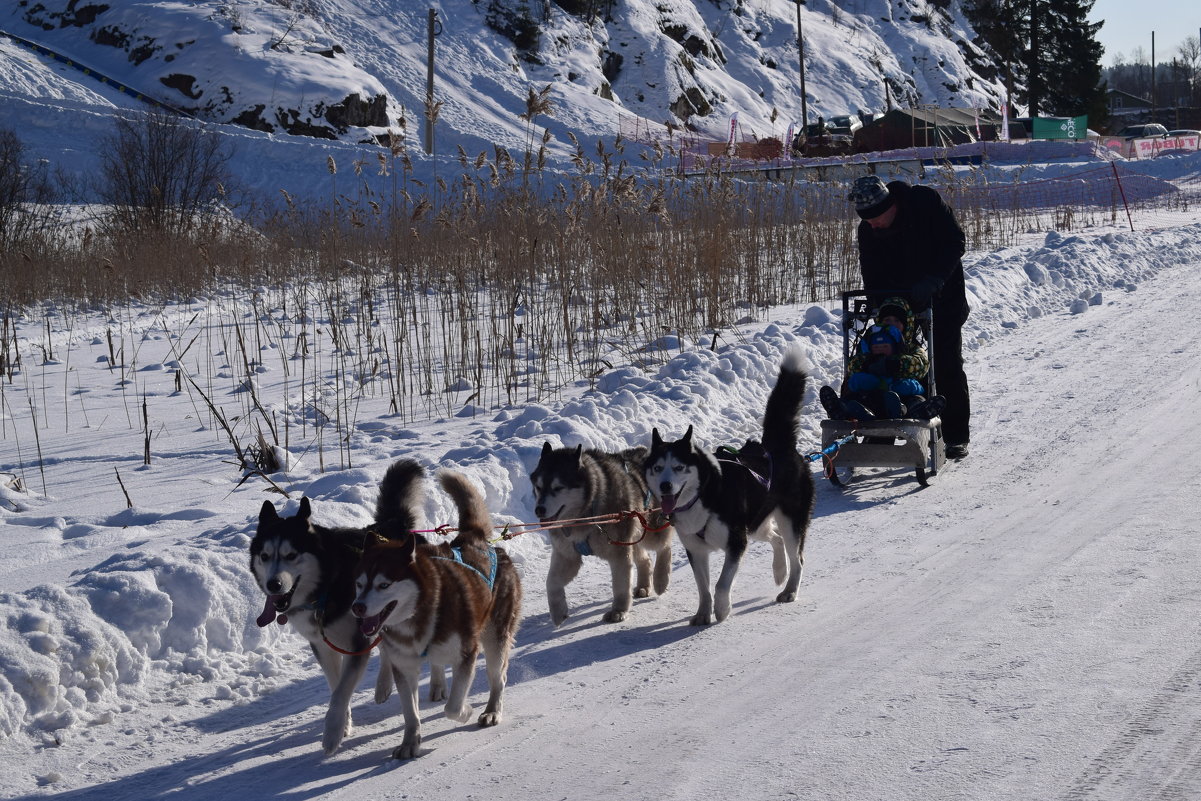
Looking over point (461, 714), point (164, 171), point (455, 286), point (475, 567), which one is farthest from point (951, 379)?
point (164, 171)

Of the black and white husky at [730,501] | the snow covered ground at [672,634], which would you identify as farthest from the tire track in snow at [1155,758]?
the black and white husky at [730,501]

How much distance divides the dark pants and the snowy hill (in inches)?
1027

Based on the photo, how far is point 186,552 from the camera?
535 centimetres

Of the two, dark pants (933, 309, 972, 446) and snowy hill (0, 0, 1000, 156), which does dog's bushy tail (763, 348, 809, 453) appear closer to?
dark pants (933, 309, 972, 446)

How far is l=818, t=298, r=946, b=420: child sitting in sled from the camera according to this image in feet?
24.6

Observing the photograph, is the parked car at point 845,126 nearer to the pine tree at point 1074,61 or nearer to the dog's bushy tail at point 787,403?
the pine tree at point 1074,61

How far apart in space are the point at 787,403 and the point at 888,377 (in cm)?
190

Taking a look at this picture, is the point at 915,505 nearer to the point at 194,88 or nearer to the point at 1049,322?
the point at 1049,322

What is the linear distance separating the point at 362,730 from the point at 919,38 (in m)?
82.4

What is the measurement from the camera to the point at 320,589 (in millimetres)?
4227

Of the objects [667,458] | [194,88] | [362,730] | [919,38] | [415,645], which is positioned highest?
[919,38]

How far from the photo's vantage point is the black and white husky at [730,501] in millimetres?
5359

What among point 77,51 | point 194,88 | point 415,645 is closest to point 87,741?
point 415,645

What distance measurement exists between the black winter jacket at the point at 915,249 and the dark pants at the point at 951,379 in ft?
0.50
